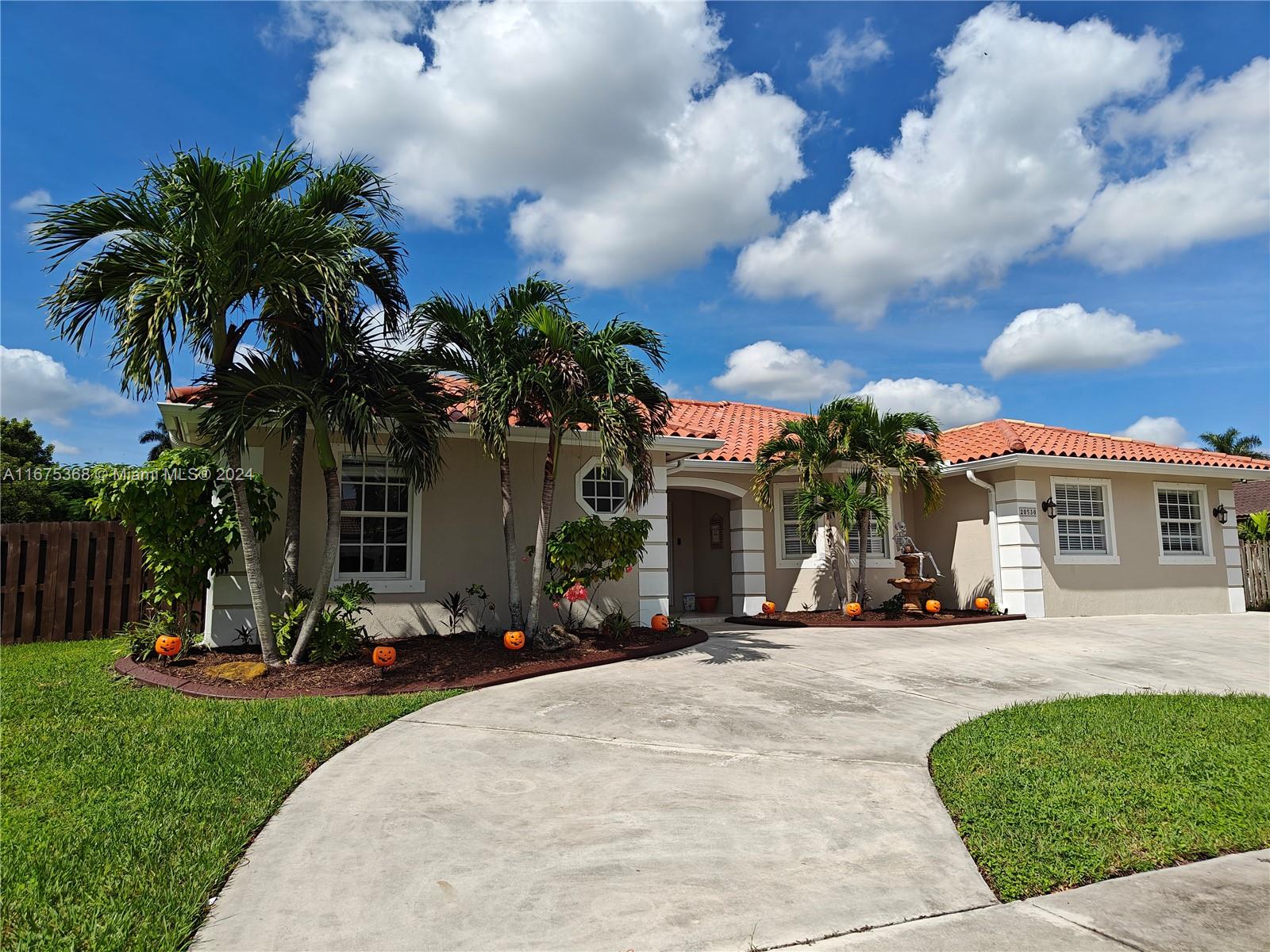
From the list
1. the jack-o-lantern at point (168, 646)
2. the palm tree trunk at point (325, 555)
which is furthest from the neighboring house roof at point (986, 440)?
the jack-o-lantern at point (168, 646)

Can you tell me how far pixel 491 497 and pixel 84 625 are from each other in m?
6.74

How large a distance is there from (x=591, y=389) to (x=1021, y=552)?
1023 cm

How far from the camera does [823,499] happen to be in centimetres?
1425

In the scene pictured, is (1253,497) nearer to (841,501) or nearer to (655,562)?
(841,501)

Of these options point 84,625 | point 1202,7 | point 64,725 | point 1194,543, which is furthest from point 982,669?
point 84,625

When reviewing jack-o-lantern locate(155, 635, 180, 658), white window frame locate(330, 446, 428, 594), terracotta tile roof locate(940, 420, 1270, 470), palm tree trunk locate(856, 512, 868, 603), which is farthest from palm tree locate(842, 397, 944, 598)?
jack-o-lantern locate(155, 635, 180, 658)

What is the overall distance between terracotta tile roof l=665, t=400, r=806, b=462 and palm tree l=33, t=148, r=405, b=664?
21.7ft

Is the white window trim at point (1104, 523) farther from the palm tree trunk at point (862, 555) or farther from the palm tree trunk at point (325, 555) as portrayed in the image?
the palm tree trunk at point (325, 555)

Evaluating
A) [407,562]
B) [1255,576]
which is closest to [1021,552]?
[1255,576]

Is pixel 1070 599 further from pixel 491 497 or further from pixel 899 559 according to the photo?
pixel 491 497

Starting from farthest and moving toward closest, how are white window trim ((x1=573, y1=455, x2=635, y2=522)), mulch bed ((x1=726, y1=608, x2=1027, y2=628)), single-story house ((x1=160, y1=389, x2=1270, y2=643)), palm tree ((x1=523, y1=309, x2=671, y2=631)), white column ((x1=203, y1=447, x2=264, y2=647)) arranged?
mulch bed ((x1=726, y1=608, x2=1027, y2=628)) < white window trim ((x1=573, y1=455, x2=635, y2=522)) < single-story house ((x1=160, y1=389, x2=1270, y2=643)) < white column ((x1=203, y1=447, x2=264, y2=647)) < palm tree ((x1=523, y1=309, x2=671, y2=631))

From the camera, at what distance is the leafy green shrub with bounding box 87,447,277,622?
8664 mm

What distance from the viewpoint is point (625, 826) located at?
4188 millimetres

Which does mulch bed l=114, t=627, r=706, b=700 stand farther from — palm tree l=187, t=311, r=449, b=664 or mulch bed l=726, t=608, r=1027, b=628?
mulch bed l=726, t=608, r=1027, b=628
